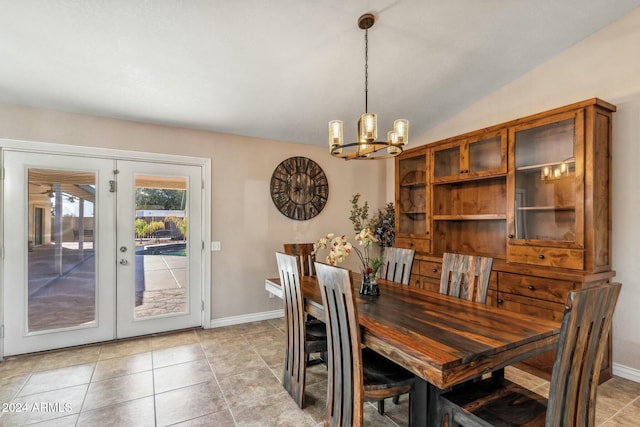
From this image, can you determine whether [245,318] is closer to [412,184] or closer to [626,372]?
[412,184]

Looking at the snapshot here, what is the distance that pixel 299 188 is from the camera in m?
4.57

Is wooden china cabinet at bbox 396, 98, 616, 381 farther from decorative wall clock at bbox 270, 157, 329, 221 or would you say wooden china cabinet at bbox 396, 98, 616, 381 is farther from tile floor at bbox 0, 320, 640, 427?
decorative wall clock at bbox 270, 157, 329, 221

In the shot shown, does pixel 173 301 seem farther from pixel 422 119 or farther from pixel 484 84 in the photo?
pixel 484 84

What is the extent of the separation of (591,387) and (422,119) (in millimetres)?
3528

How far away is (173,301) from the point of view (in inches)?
152

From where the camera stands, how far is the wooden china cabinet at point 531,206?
260cm

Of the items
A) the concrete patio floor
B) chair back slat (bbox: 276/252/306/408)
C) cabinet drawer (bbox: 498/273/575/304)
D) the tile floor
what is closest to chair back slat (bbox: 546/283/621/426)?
the tile floor

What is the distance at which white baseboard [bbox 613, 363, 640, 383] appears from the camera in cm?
265

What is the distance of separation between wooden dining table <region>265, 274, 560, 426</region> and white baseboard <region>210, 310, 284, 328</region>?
90.3 inches

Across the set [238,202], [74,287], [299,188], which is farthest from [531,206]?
[74,287]

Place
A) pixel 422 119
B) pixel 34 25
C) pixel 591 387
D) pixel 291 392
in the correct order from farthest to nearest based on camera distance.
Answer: pixel 422 119 → pixel 291 392 → pixel 34 25 → pixel 591 387

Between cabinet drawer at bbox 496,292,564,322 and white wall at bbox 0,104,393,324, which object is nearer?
cabinet drawer at bbox 496,292,564,322

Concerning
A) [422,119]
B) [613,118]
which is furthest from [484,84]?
[613,118]

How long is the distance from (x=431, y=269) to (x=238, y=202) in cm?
262
